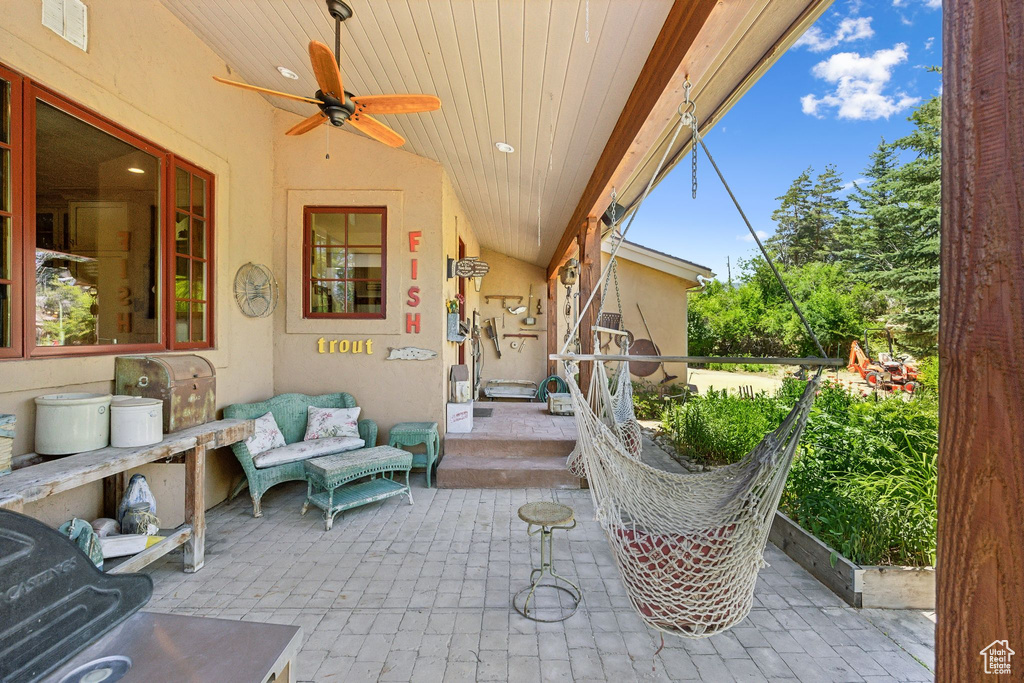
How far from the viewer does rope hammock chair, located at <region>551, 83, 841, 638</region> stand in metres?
1.61

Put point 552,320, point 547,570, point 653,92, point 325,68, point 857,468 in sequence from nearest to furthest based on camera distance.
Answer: point 653,92 < point 325,68 < point 547,570 < point 857,468 < point 552,320

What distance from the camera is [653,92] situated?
2.21m

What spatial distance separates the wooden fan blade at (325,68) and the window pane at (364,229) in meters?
2.22

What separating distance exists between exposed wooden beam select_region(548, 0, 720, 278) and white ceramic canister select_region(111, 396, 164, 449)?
2.99 m

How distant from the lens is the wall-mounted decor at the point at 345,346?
180 inches

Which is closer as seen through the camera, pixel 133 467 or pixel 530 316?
pixel 133 467

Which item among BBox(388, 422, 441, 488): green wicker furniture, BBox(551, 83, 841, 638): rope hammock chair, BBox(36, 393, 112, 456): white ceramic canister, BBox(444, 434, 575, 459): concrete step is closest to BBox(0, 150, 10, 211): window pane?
BBox(36, 393, 112, 456): white ceramic canister

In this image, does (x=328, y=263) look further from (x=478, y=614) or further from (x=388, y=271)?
(x=478, y=614)

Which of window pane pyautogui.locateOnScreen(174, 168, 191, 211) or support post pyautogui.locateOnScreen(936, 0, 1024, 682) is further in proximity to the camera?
window pane pyautogui.locateOnScreen(174, 168, 191, 211)

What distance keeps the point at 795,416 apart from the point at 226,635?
166 cm

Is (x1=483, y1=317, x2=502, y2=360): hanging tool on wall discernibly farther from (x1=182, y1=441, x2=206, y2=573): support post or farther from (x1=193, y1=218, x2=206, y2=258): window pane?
(x1=182, y1=441, x2=206, y2=573): support post

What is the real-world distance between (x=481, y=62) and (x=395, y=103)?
0.56 meters

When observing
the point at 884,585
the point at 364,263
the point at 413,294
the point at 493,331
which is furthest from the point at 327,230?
the point at 884,585

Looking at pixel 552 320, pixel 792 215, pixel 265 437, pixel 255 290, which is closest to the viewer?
pixel 265 437
